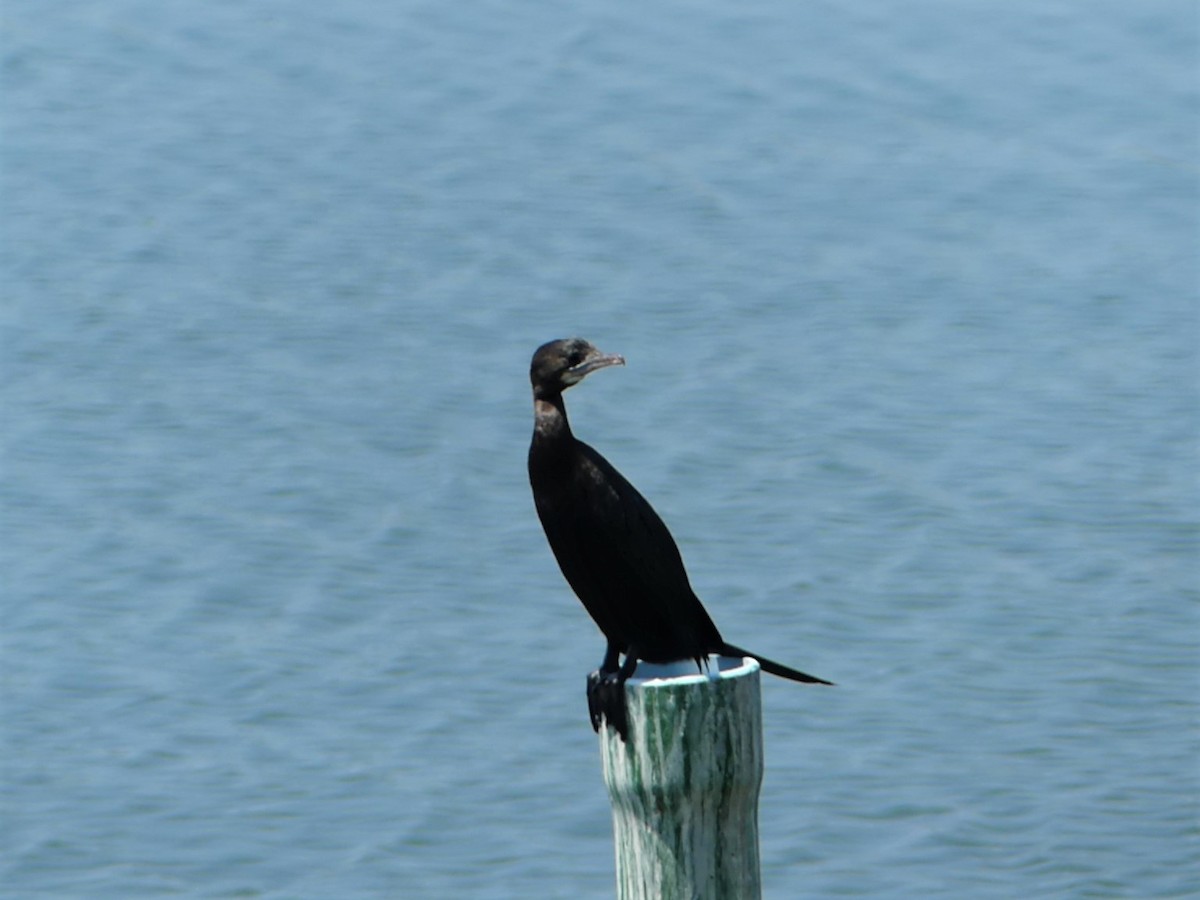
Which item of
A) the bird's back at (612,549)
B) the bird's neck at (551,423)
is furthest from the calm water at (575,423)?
the bird's neck at (551,423)

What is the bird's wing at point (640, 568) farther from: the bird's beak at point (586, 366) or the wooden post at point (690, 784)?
the wooden post at point (690, 784)

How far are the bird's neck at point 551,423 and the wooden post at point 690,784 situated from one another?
0.65m

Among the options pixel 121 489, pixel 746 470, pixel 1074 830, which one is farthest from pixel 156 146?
pixel 1074 830

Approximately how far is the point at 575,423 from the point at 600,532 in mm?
7086

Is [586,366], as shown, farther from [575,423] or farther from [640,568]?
[575,423]

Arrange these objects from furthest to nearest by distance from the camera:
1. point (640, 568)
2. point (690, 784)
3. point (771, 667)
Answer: point (640, 568) → point (771, 667) → point (690, 784)

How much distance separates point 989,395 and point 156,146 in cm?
702

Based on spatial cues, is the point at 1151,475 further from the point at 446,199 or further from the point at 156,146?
the point at 156,146

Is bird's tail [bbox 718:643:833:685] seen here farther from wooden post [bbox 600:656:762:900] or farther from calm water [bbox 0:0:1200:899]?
calm water [bbox 0:0:1200:899]

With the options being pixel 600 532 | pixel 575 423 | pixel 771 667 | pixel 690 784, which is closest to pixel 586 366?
pixel 600 532

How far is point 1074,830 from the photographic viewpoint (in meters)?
8.03

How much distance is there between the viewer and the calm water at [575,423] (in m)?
8.19

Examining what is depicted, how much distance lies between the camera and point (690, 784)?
3959 mm

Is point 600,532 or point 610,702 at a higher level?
point 600,532
